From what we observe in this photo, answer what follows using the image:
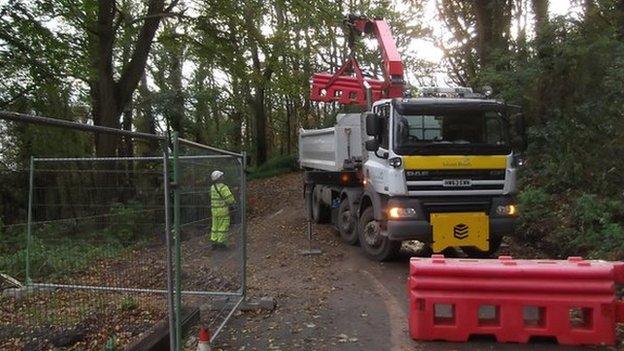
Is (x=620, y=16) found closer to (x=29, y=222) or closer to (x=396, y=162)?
(x=396, y=162)

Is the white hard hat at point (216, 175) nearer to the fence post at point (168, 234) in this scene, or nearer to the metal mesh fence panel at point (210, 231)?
the metal mesh fence panel at point (210, 231)

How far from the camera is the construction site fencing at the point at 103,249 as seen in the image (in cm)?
541

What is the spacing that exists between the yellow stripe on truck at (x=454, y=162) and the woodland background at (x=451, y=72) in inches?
73.0

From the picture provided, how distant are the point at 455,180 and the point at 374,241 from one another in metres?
1.88

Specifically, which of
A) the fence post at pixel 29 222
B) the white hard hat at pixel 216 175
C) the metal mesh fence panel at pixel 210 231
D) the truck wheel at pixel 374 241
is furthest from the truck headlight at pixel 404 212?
the fence post at pixel 29 222

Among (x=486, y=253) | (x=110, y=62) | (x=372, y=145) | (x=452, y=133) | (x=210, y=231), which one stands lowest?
(x=486, y=253)

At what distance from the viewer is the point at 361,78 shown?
14.4 m

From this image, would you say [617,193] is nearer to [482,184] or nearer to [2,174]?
[482,184]

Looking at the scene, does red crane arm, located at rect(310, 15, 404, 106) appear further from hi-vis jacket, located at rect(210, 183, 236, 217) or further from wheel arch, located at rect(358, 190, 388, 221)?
hi-vis jacket, located at rect(210, 183, 236, 217)

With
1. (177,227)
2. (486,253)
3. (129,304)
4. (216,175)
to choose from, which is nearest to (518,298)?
(216,175)

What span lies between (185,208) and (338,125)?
25.1ft

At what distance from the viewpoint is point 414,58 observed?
1390 inches

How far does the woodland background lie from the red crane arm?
3040 millimetres

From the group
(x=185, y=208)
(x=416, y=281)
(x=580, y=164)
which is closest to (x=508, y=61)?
(x=580, y=164)
